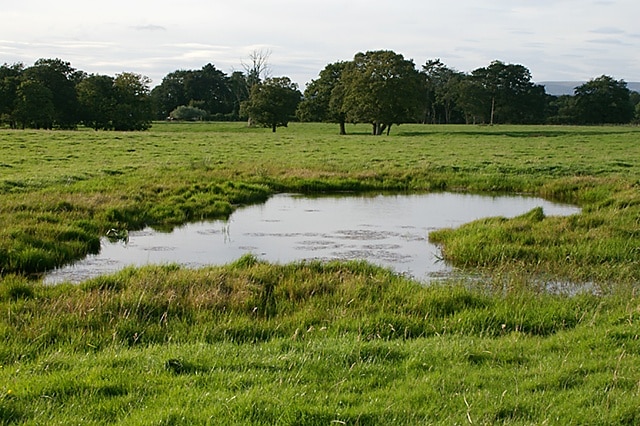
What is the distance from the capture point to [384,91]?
Answer: 219 feet

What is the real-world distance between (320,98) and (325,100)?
2.13 ft

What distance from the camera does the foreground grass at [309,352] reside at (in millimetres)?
5531

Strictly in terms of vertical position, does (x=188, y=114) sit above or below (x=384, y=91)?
below

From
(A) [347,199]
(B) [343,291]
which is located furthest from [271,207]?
(B) [343,291]

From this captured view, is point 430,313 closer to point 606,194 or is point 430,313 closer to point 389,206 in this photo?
point 389,206

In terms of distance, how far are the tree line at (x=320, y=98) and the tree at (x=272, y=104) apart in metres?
0.12

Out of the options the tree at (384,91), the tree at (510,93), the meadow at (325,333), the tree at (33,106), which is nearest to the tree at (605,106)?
the tree at (510,93)

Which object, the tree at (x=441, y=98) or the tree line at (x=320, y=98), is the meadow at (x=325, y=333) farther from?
the tree at (x=441, y=98)

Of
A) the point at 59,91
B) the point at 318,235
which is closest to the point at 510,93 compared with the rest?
the point at 59,91

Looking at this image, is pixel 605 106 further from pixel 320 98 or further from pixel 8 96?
pixel 8 96

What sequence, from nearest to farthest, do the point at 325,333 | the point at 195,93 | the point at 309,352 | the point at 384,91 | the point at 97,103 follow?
the point at 309,352
the point at 325,333
the point at 384,91
the point at 97,103
the point at 195,93

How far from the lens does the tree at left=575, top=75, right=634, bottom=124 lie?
362 feet

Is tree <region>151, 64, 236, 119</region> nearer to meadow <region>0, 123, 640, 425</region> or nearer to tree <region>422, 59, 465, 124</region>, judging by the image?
tree <region>422, 59, 465, 124</region>

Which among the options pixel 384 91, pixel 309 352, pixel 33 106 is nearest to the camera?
pixel 309 352
